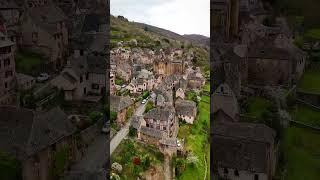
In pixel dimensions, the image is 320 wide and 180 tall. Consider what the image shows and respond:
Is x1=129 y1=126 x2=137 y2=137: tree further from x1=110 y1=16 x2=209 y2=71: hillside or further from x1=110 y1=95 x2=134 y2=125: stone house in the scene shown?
x1=110 y1=16 x2=209 y2=71: hillside

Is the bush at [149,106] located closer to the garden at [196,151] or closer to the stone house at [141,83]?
the stone house at [141,83]

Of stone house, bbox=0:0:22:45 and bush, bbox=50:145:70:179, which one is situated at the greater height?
stone house, bbox=0:0:22:45

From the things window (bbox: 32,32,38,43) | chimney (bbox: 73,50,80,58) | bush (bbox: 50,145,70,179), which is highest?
window (bbox: 32,32,38,43)

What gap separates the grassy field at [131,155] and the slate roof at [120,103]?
388 millimetres

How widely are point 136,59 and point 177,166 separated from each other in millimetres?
1902

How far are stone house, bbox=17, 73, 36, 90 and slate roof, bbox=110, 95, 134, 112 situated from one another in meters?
0.90

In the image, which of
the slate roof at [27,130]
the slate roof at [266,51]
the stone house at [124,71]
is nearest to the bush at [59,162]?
the slate roof at [27,130]

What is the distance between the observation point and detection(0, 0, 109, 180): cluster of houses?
4301 mm

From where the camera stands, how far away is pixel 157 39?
5738mm

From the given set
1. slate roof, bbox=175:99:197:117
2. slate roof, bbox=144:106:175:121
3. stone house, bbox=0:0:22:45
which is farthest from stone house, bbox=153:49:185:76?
stone house, bbox=0:0:22:45

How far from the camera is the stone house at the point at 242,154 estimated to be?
14.1 ft

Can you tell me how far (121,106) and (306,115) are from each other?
2.03 metres

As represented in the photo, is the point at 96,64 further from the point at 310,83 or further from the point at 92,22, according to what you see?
the point at 310,83

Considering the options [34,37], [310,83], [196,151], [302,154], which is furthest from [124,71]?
[302,154]
